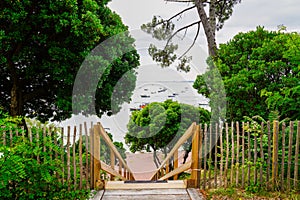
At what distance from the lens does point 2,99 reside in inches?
440

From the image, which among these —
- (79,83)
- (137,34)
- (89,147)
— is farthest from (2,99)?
(89,147)

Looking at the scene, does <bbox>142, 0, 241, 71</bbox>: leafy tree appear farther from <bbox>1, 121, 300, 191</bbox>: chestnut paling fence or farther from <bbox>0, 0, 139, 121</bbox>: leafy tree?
<bbox>1, 121, 300, 191</bbox>: chestnut paling fence

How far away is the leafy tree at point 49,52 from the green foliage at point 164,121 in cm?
223

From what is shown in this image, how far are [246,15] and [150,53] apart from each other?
3.63m

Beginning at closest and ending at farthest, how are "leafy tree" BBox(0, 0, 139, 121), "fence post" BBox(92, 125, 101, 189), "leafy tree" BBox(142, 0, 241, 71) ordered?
"fence post" BBox(92, 125, 101, 189) → "leafy tree" BBox(0, 0, 139, 121) → "leafy tree" BBox(142, 0, 241, 71)

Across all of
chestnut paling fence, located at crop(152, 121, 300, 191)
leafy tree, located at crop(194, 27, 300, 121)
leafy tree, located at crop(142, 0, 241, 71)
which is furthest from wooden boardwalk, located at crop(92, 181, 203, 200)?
leafy tree, located at crop(142, 0, 241, 71)

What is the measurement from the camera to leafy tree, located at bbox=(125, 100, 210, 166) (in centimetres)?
1389

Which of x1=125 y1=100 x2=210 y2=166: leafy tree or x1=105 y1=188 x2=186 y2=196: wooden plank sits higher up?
x1=125 y1=100 x2=210 y2=166: leafy tree

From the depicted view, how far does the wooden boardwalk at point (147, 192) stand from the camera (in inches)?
219

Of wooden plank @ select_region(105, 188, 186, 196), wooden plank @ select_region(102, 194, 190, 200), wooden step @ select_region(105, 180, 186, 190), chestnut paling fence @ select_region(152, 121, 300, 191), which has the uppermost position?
chestnut paling fence @ select_region(152, 121, 300, 191)

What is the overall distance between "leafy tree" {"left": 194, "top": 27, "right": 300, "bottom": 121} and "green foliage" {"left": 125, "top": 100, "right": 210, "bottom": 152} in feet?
14.4

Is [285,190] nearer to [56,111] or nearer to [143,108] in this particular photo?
[56,111]

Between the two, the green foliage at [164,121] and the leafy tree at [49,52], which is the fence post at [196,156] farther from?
the green foliage at [164,121]

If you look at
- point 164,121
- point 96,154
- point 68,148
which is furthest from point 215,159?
point 164,121
